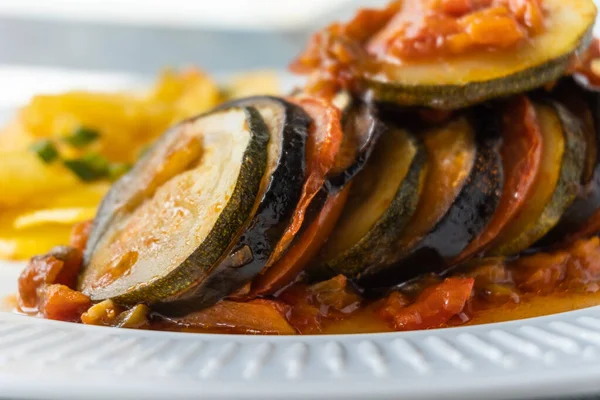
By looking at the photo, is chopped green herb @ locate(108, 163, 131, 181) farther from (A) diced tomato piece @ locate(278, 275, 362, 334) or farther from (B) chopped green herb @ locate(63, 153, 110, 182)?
(A) diced tomato piece @ locate(278, 275, 362, 334)

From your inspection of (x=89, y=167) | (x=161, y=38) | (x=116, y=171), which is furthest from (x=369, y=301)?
(x=161, y=38)

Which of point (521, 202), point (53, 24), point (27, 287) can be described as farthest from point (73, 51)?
point (521, 202)

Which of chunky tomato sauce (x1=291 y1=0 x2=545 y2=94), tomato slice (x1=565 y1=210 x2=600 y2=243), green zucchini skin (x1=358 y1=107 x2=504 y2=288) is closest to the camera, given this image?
green zucchini skin (x1=358 y1=107 x2=504 y2=288)

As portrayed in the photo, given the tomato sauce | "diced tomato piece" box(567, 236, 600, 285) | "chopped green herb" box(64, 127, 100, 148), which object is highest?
"chopped green herb" box(64, 127, 100, 148)

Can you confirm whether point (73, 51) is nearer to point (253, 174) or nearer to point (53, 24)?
point (53, 24)

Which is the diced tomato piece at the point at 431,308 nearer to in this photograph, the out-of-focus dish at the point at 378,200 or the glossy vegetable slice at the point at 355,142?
the out-of-focus dish at the point at 378,200

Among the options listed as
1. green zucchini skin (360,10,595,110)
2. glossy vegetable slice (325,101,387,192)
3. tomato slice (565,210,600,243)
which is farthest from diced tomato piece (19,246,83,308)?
tomato slice (565,210,600,243)
